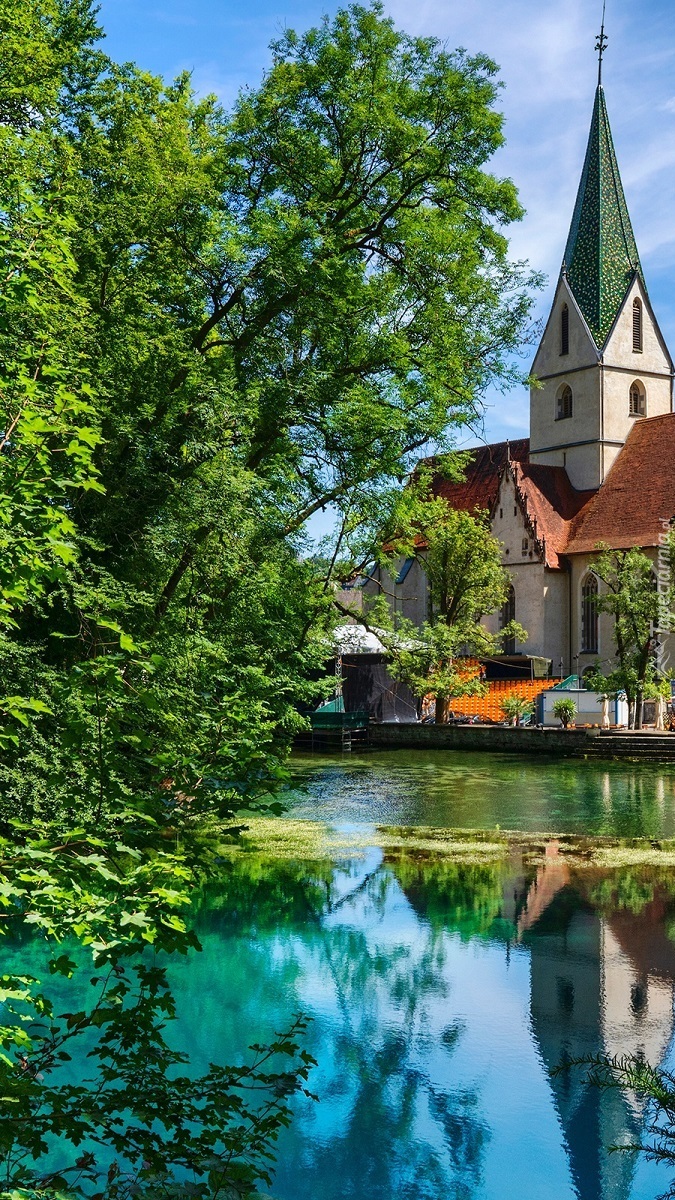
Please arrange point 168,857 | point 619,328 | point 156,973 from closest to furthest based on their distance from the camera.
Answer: point 168,857 → point 156,973 → point 619,328

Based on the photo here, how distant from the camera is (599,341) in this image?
49781 mm

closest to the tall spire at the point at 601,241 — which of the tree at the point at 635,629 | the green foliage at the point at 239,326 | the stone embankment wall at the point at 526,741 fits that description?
the tree at the point at 635,629

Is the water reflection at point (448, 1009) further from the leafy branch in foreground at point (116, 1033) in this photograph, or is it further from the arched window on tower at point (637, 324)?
the arched window on tower at point (637, 324)

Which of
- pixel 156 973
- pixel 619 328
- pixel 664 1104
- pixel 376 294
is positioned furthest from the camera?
pixel 619 328

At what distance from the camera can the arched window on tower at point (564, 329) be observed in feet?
169

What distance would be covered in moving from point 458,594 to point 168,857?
34.2 metres

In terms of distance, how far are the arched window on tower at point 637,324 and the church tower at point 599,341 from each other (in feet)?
0.15

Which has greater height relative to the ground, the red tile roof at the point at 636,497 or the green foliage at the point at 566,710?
the red tile roof at the point at 636,497

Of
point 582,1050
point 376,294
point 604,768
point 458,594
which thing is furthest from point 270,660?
point 458,594

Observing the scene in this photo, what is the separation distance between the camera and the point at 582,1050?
8242mm

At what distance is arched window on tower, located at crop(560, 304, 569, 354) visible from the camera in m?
51.5

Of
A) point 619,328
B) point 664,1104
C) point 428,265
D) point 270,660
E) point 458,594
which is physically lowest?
point 664,1104

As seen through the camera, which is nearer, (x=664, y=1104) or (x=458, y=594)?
(x=664, y=1104)

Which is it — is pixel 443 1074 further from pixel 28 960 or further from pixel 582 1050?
pixel 28 960
